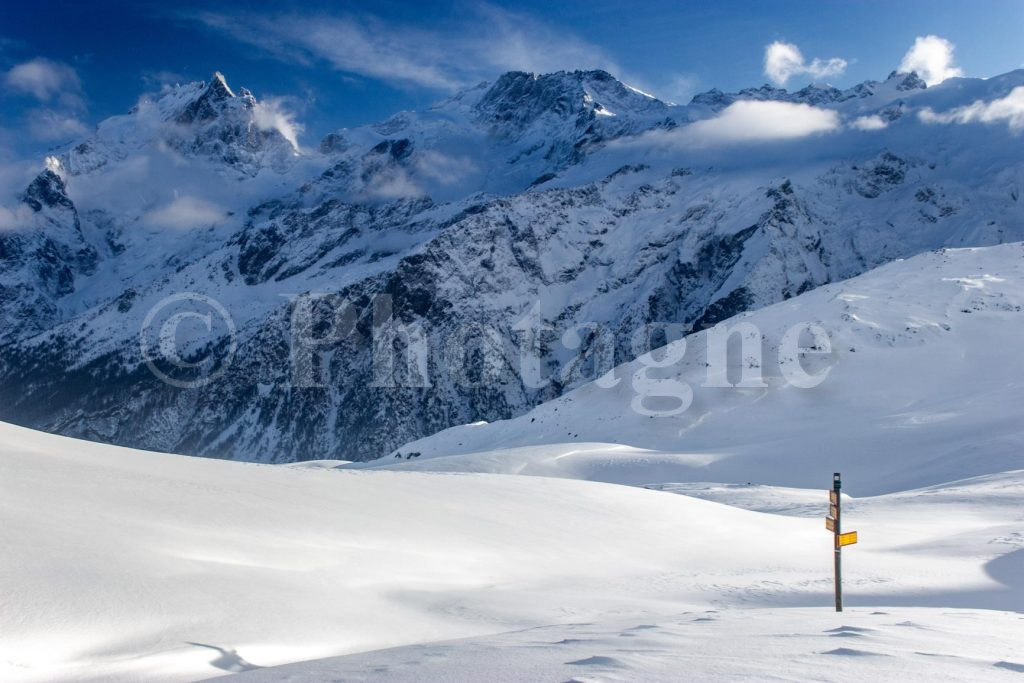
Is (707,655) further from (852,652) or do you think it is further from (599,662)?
(852,652)

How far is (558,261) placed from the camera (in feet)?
590

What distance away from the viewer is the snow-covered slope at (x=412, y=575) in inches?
270

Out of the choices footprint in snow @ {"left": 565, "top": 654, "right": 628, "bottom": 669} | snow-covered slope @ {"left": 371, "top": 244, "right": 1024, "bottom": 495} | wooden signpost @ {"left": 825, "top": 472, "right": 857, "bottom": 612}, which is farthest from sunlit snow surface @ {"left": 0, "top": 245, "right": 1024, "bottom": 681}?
snow-covered slope @ {"left": 371, "top": 244, "right": 1024, "bottom": 495}

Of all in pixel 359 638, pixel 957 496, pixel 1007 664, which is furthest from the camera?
pixel 957 496

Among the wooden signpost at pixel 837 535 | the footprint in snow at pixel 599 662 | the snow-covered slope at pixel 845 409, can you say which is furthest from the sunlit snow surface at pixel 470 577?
the snow-covered slope at pixel 845 409

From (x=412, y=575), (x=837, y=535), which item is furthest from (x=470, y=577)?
(x=837, y=535)

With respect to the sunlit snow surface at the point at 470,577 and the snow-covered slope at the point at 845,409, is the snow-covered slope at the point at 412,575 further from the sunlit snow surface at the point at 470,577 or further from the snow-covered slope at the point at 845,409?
the snow-covered slope at the point at 845,409

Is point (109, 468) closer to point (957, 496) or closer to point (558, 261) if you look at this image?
point (957, 496)

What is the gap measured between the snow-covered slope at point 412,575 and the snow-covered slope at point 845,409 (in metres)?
15.5

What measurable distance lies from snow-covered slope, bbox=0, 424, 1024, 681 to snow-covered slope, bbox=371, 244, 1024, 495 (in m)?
15.5

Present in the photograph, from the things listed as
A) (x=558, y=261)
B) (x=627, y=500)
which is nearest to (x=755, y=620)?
(x=627, y=500)

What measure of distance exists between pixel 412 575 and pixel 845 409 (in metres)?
33.5

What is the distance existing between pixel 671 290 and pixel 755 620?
523 feet

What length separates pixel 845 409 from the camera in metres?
39.2
